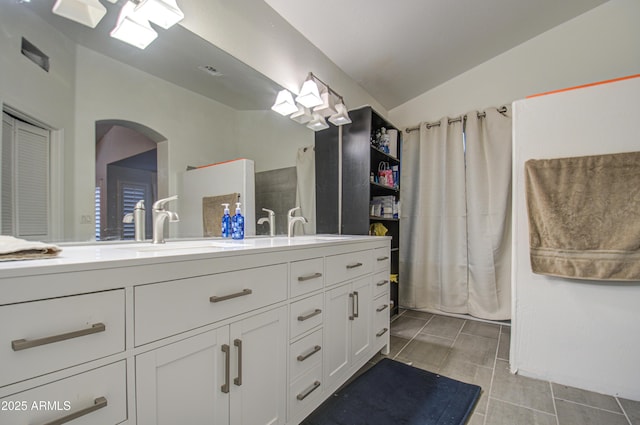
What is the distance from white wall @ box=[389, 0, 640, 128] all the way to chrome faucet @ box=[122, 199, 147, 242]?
3031 millimetres

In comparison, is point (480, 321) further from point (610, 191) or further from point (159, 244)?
point (159, 244)

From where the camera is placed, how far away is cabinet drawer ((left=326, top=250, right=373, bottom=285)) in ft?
5.10

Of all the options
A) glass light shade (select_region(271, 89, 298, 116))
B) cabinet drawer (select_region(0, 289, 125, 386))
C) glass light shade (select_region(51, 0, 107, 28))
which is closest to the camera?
cabinet drawer (select_region(0, 289, 125, 386))

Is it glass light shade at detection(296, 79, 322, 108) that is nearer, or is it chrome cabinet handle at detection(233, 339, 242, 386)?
chrome cabinet handle at detection(233, 339, 242, 386)

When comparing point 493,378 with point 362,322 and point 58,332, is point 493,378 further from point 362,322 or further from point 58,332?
point 58,332

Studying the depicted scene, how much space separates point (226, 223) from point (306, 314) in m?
0.76

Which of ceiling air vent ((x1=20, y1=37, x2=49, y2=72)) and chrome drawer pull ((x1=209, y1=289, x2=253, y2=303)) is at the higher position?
ceiling air vent ((x1=20, y1=37, x2=49, y2=72))

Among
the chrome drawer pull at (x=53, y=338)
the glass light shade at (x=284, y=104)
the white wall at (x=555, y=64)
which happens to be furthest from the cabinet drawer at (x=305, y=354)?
the white wall at (x=555, y=64)

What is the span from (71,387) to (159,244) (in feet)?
2.39

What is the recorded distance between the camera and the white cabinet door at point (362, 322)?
1746 millimetres

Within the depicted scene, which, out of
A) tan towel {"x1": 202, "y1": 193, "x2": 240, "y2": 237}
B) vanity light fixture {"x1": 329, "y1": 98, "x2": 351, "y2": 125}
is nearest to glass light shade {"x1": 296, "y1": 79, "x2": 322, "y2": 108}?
vanity light fixture {"x1": 329, "y1": 98, "x2": 351, "y2": 125}

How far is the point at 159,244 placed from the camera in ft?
4.30

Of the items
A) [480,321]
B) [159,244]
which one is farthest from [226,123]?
[480,321]

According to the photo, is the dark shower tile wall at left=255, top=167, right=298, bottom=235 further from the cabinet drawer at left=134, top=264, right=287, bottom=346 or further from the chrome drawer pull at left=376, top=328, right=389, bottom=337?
the chrome drawer pull at left=376, top=328, right=389, bottom=337
